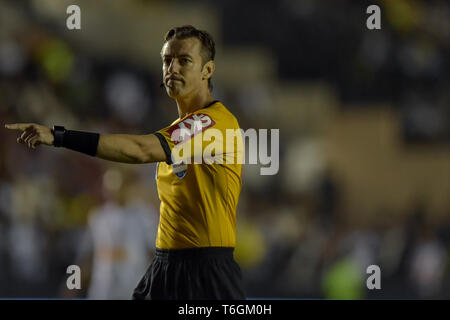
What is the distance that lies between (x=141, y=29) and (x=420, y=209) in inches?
215

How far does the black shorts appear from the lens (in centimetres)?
281

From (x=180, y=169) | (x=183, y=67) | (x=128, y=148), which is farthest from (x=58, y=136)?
(x=183, y=67)

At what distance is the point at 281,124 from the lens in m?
10.9

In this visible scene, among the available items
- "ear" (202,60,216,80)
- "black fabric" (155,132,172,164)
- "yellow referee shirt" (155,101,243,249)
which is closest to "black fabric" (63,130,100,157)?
"black fabric" (155,132,172,164)

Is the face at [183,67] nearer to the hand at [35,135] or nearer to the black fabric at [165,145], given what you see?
the black fabric at [165,145]

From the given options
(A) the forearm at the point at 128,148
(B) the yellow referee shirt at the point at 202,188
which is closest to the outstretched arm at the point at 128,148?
(A) the forearm at the point at 128,148

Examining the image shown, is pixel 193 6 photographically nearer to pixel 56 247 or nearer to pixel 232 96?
pixel 232 96

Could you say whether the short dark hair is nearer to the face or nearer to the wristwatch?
the face

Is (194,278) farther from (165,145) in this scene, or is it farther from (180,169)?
(165,145)

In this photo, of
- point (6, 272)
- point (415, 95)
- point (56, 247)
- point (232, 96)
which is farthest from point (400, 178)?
point (6, 272)

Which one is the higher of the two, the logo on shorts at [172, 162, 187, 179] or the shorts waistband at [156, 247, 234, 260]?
the logo on shorts at [172, 162, 187, 179]

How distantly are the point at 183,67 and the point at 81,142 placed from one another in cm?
65

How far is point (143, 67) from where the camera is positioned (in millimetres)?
10719

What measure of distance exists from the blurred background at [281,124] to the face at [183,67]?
5432 millimetres
